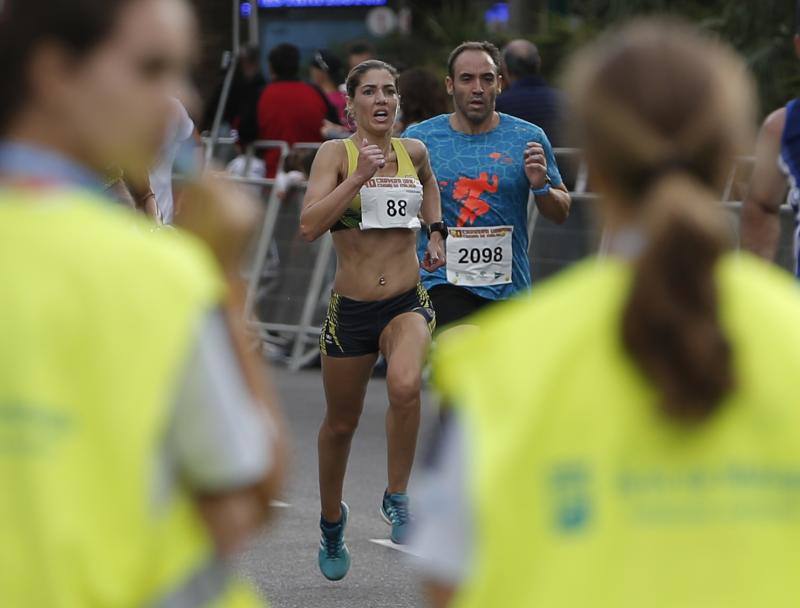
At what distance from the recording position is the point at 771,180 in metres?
5.67

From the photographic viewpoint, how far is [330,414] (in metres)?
7.14

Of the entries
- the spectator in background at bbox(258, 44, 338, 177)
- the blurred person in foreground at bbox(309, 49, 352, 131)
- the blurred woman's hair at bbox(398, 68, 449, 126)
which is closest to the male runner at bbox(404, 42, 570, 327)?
the blurred woman's hair at bbox(398, 68, 449, 126)

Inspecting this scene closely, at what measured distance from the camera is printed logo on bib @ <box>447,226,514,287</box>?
306 inches

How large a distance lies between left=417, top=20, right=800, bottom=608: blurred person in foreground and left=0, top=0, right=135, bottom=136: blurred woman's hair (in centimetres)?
57

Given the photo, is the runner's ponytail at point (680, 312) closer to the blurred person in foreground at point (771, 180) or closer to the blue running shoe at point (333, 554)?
the blurred person in foreground at point (771, 180)

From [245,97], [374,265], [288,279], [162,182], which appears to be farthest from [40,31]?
[245,97]

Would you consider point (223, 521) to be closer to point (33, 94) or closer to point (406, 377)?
point (33, 94)

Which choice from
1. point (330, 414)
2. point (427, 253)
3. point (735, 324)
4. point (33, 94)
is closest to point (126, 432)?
point (33, 94)

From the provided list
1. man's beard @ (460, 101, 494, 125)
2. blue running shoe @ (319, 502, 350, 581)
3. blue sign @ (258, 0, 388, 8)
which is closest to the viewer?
blue running shoe @ (319, 502, 350, 581)

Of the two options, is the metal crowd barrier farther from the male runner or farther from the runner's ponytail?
the runner's ponytail

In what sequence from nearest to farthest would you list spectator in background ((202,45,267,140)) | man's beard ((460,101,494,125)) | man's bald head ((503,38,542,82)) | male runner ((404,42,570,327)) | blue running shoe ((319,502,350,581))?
blue running shoe ((319,502,350,581)), male runner ((404,42,570,327)), man's beard ((460,101,494,125)), man's bald head ((503,38,542,82)), spectator in background ((202,45,267,140))

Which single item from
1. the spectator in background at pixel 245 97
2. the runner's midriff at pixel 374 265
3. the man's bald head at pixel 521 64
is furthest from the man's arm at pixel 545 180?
the spectator in background at pixel 245 97

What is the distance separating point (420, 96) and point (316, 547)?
173 inches

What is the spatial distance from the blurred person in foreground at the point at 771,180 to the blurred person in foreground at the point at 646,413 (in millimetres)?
3372
